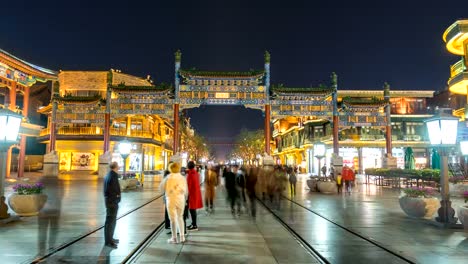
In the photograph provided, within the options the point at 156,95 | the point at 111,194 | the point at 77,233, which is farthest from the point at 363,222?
the point at 156,95

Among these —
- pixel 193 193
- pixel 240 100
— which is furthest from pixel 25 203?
pixel 240 100

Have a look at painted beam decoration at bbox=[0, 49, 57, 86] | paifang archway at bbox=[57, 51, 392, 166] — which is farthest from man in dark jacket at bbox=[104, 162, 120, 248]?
painted beam decoration at bbox=[0, 49, 57, 86]

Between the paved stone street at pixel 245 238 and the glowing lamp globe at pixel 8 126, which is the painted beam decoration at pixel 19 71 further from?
the paved stone street at pixel 245 238

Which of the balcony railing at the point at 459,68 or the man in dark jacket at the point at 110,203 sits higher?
the balcony railing at the point at 459,68

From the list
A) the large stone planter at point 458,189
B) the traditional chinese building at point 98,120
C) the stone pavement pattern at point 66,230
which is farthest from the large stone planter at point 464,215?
the traditional chinese building at point 98,120

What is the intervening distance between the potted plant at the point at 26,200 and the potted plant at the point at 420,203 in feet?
42.1

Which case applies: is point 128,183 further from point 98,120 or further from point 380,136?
point 380,136

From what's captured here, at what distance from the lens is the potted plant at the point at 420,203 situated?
38.1ft

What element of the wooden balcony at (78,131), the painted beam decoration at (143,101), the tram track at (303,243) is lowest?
the tram track at (303,243)

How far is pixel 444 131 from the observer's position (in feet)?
35.9

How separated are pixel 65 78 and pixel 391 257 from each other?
53.2 m

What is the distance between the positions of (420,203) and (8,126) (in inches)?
557

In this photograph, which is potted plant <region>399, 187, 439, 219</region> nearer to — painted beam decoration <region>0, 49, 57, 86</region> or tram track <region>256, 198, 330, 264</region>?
tram track <region>256, 198, 330, 264</region>

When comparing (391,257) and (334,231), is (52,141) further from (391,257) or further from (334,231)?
(391,257)
